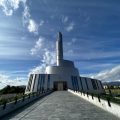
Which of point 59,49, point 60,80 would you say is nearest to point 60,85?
point 60,80

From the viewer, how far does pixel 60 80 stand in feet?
297

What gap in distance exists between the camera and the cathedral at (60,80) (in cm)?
8675

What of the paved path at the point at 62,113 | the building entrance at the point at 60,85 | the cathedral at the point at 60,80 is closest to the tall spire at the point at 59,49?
the cathedral at the point at 60,80

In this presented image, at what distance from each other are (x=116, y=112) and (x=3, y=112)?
8.57 m

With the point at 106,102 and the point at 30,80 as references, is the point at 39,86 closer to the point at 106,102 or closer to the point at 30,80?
the point at 30,80

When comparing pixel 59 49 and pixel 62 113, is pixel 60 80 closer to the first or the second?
pixel 59 49

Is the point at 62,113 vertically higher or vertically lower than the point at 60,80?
lower

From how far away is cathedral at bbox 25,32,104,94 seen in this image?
3415 inches

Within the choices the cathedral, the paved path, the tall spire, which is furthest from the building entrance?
Result: the paved path

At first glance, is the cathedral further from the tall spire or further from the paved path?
the paved path

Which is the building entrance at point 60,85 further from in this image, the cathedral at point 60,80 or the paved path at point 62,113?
the paved path at point 62,113

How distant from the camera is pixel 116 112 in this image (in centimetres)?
1309

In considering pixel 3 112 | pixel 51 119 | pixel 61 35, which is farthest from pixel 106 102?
pixel 61 35

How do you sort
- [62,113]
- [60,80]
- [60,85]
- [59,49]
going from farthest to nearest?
[59,49]
[60,80]
[60,85]
[62,113]
